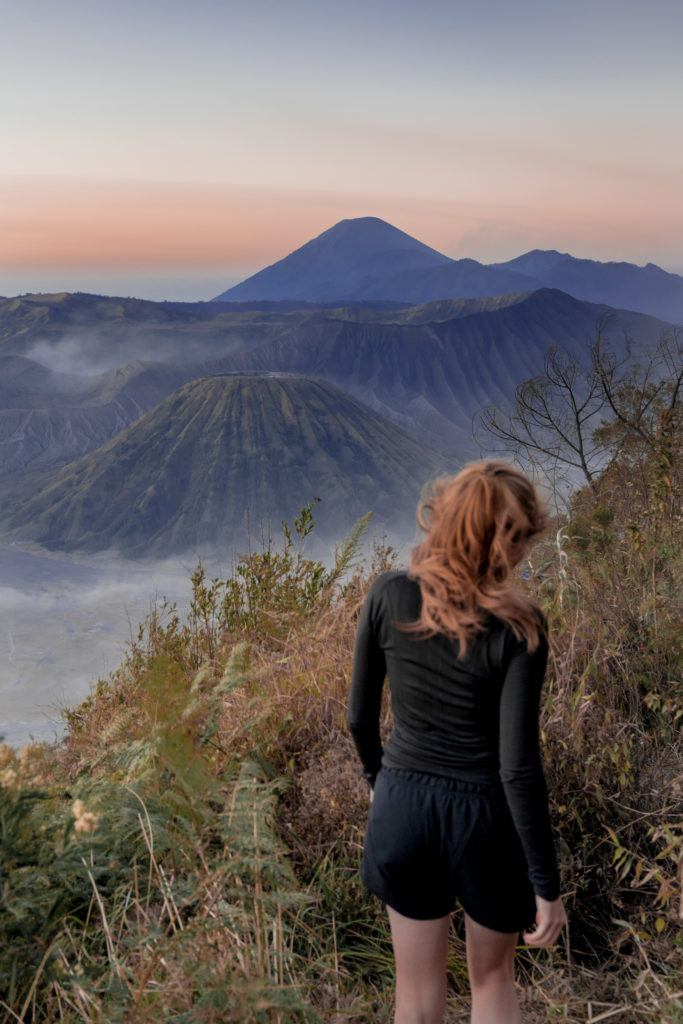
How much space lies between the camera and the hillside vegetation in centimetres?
199

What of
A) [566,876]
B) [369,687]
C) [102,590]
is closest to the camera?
[369,687]

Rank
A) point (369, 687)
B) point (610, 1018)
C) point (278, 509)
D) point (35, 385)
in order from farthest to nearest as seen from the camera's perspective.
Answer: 1. point (35, 385)
2. point (278, 509)
3. point (610, 1018)
4. point (369, 687)

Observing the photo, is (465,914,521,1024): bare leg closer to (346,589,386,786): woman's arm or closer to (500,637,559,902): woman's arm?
(500,637,559,902): woman's arm

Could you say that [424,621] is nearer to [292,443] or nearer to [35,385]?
[292,443]

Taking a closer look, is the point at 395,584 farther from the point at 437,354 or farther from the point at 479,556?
the point at 437,354

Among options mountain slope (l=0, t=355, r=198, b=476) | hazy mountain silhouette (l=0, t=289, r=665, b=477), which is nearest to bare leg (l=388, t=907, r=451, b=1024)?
mountain slope (l=0, t=355, r=198, b=476)

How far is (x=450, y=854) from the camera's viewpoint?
5.57 ft

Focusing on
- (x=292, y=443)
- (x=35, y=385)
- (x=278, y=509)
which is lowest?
(x=278, y=509)

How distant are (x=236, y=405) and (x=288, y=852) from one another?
365 ft

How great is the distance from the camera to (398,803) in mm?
1742

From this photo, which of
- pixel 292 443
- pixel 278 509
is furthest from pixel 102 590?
pixel 292 443

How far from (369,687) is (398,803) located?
0.86ft

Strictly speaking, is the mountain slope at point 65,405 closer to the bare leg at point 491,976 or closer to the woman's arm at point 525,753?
the bare leg at point 491,976

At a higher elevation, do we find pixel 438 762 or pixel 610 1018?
pixel 438 762
